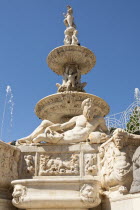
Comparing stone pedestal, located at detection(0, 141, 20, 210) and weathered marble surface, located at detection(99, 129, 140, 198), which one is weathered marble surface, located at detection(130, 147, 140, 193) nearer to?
weathered marble surface, located at detection(99, 129, 140, 198)

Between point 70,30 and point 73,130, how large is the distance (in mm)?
7131

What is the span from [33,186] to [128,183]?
201 centimetres


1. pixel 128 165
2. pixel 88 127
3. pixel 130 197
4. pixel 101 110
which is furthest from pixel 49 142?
pixel 101 110

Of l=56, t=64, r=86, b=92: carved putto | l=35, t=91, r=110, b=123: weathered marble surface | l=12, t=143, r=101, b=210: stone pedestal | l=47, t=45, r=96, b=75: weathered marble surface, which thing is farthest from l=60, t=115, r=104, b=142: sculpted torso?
l=47, t=45, r=96, b=75: weathered marble surface

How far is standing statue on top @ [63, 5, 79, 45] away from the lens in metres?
12.7

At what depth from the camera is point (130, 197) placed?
16.9ft

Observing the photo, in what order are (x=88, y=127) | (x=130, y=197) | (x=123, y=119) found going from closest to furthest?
(x=130, y=197) → (x=88, y=127) → (x=123, y=119)

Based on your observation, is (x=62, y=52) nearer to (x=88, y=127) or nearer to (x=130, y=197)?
(x=88, y=127)

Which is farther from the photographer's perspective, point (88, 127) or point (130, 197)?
point (88, 127)

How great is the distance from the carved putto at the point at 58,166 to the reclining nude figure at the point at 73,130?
0.48 metres

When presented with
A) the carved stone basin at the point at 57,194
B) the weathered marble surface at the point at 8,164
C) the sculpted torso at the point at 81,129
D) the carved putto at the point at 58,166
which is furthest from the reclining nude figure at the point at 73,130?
the carved stone basin at the point at 57,194

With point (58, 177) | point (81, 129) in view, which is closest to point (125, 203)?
point (58, 177)

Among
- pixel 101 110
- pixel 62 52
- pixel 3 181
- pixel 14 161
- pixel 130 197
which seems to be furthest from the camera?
pixel 62 52

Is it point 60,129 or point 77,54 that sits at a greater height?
point 77,54
